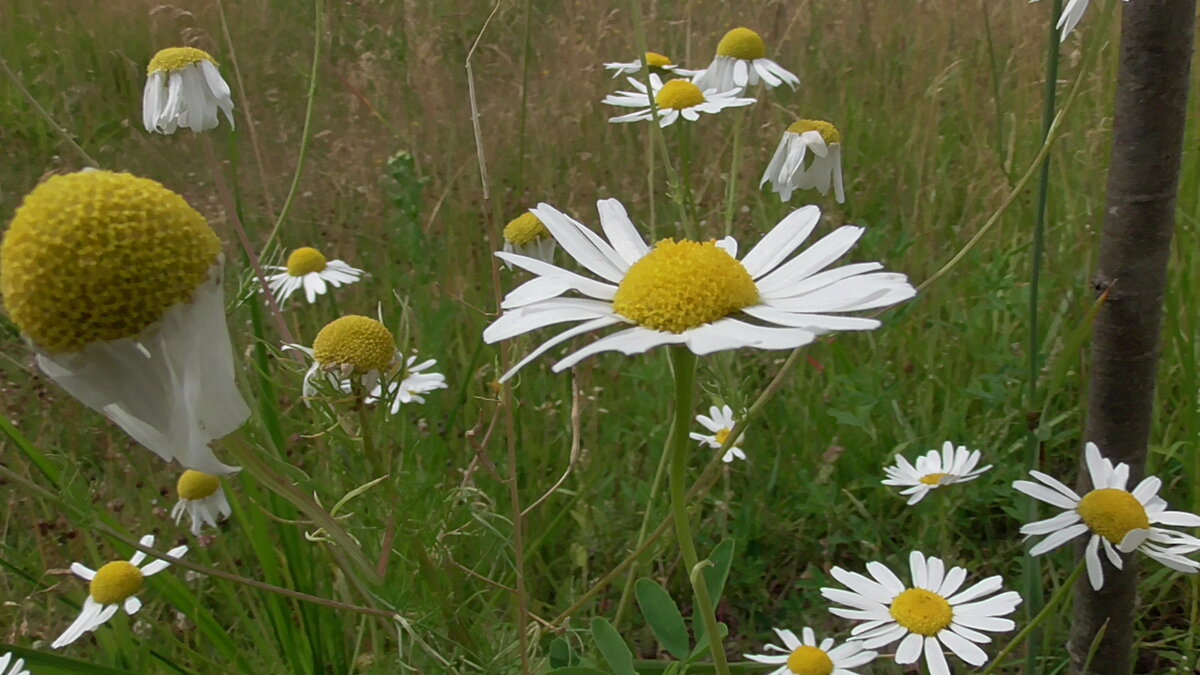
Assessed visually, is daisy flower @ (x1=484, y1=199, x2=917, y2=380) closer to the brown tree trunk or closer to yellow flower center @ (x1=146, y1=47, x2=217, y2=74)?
the brown tree trunk

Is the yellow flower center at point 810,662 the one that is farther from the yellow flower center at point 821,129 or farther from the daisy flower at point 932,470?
the yellow flower center at point 821,129

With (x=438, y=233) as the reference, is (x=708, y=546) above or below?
below

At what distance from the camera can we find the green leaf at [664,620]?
2.78ft

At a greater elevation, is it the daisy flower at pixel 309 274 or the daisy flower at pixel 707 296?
the daisy flower at pixel 707 296

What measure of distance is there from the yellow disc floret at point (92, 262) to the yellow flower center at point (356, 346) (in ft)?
1.16

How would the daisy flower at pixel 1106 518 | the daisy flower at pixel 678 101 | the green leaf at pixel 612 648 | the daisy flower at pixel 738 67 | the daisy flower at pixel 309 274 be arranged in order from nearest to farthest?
the green leaf at pixel 612 648, the daisy flower at pixel 1106 518, the daisy flower at pixel 678 101, the daisy flower at pixel 738 67, the daisy flower at pixel 309 274

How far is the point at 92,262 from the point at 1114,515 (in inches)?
38.4

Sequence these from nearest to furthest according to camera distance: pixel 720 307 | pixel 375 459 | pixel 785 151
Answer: pixel 720 307
pixel 375 459
pixel 785 151

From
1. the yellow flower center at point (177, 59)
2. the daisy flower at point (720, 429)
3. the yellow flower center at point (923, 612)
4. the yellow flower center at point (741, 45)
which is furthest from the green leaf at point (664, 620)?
the yellow flower center at point (741, 45)

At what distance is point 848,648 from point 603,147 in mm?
1970

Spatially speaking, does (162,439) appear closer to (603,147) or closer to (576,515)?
(576,515)

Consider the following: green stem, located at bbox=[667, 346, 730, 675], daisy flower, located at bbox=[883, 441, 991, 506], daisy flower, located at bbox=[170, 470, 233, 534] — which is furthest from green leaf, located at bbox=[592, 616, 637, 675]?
daisy flower, located at bbox=[170, 470, 233, 534]

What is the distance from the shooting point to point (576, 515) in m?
1.48

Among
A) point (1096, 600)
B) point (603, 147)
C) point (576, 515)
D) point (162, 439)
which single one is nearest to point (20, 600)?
point (576, 515)
